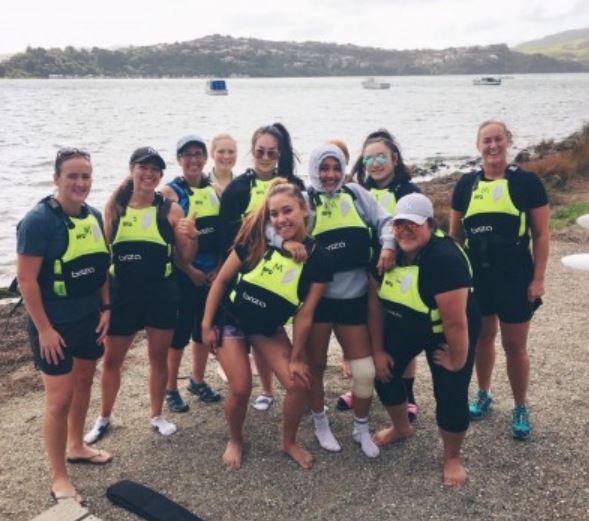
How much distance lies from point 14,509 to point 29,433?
115 centimetres

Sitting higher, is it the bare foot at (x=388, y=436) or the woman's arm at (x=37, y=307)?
the woman's arm at (x=37, y=307)

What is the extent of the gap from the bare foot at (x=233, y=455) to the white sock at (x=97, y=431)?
109 cm

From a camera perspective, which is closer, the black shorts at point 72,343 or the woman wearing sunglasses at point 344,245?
the black shorts at point 72,343

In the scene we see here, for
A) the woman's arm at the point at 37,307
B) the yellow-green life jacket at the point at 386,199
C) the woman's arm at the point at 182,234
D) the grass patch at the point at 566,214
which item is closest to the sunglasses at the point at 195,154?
the woman's arm at the point at 182,234

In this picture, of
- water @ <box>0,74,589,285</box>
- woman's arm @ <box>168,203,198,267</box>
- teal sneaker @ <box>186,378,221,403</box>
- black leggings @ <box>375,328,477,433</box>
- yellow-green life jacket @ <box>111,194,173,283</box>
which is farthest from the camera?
water @ <box>0,74,589,285</box>

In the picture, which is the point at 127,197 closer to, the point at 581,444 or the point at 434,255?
the point at 434,255

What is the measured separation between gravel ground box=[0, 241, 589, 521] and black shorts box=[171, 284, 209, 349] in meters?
0.73

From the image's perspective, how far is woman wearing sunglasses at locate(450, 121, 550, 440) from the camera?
4.68 m

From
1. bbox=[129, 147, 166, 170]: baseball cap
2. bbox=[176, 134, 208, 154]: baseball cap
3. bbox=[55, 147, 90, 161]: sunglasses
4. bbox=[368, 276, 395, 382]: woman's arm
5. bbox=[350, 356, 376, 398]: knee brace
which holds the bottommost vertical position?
bbox=[350, 356, 376, 398]: knee brace

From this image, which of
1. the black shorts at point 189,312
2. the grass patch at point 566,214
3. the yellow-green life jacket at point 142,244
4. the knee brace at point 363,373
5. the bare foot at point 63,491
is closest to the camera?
the bare foot at point 63,491

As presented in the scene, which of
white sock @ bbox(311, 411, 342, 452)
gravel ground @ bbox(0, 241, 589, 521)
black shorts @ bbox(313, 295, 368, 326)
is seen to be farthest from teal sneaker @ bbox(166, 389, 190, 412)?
black shorts @ bbox(313, 295, 368, 326)

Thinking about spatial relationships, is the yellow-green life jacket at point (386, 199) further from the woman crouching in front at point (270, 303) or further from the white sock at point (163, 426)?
the white sock at point (163, 426)

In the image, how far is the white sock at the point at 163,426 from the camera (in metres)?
5.32

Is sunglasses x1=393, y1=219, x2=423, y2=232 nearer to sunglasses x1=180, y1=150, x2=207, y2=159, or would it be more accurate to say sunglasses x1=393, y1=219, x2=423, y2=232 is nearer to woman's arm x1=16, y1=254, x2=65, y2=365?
sunglasses x1=180, y1=150, x2=207, y2=159
